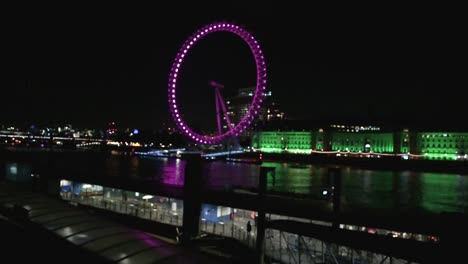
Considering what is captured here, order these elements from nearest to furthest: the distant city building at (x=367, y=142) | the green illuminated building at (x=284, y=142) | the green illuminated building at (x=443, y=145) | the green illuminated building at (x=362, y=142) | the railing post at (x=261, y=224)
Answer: the railing post at (x=261, y=224)
the green illuminated building at (x=443, y=145)
the distant city building at (x=367, y=142)
the green illuminated building at (x=362, y=142)
the green illuminated building at (x=284, y=142)

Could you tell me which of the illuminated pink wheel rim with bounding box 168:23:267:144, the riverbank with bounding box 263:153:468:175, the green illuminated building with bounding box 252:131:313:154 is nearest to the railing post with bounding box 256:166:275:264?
the illuminated pink wheel rim with bounding box 168:23:267:144

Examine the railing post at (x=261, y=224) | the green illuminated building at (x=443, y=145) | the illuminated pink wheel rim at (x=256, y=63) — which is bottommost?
the railing post at (x=261, y=224)

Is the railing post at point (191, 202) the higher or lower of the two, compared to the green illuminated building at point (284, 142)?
lower

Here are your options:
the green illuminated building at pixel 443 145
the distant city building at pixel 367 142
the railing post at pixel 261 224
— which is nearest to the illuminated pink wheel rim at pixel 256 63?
the railing post at pixel 261 224

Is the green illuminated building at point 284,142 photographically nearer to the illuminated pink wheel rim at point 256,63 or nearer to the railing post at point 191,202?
the illuminated pink wheel rim at point 256,63

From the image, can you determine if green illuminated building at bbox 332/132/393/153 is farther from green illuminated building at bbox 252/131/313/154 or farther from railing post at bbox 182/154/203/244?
railing post at bbox 182/154/203/244

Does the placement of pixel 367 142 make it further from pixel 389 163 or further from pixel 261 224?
pixel 261 224

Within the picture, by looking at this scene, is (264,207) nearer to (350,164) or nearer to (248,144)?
(350,164)

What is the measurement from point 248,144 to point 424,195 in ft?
172

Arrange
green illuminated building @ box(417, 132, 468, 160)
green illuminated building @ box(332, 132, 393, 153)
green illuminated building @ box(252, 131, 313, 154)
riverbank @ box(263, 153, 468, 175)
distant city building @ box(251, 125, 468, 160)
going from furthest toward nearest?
green illuminated building @ box(252, 131, 313, 154), green illuminated building @ box(332, 132, 393, 153), distant city building @ box(251, 125, 468, 160), green illuminated building @ box(417, 132, 468, 160), riverbank @ box(263, 153, 468, 175)

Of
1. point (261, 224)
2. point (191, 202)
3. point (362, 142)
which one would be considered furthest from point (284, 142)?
point (261, 224)

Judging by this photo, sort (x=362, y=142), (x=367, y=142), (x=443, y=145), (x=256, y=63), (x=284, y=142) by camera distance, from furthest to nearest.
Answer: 1. (x=284, y=142)
2. (x=362, y=142)
3. (x=367, y=142)
4. (x=443, y=145)
5. (x=256, y=63)

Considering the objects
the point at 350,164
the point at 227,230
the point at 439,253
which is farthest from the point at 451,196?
the point at 350,164


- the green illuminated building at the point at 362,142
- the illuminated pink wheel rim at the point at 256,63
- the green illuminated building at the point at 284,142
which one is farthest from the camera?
the green illuminated building at the point at 284,142
